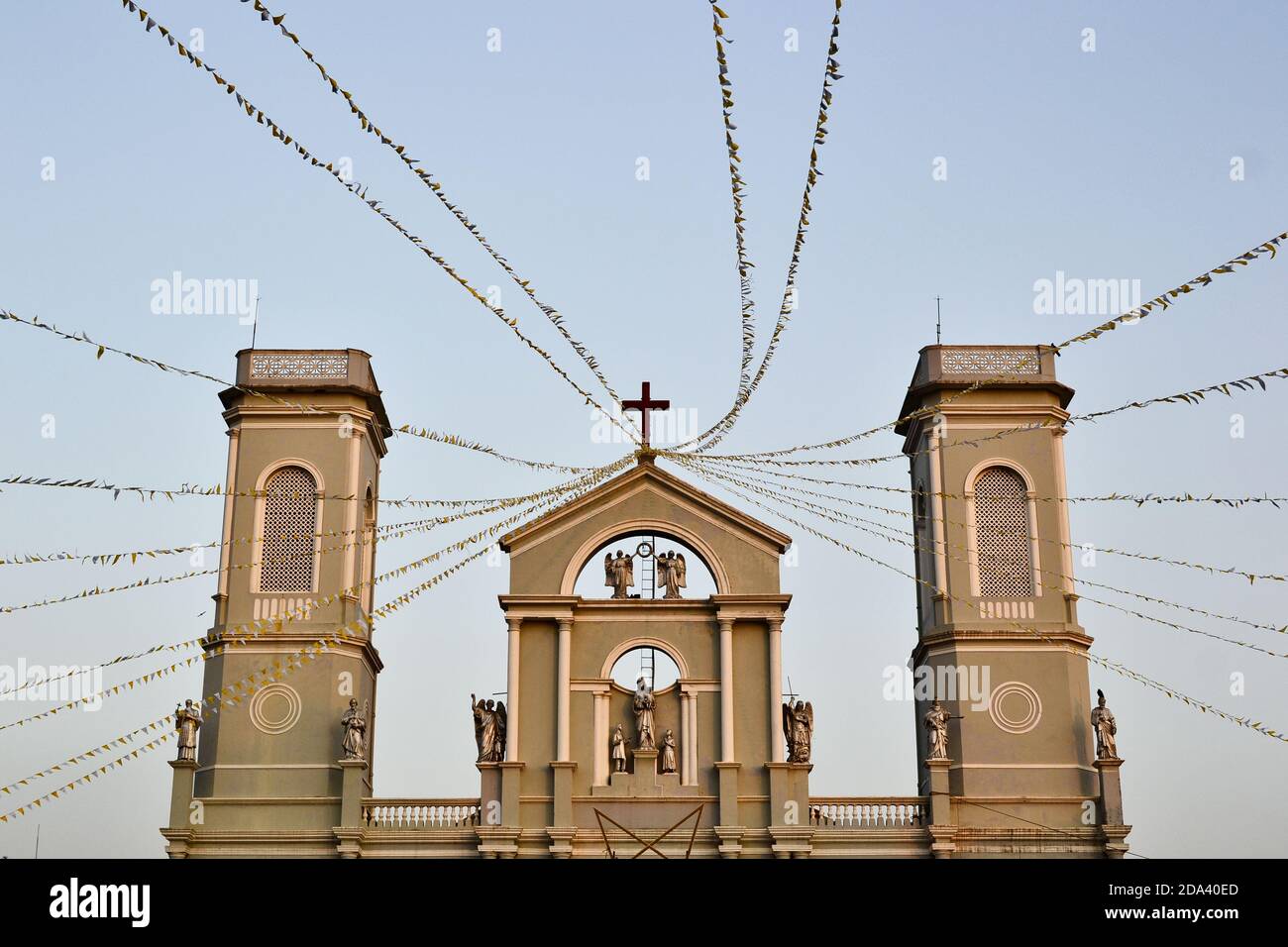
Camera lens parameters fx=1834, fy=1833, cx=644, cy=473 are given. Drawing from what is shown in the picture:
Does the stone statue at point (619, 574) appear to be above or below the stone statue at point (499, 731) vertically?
above

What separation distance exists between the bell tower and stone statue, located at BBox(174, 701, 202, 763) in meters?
0.38

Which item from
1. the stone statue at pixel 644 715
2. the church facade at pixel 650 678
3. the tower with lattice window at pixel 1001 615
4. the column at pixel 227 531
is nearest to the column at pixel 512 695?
the church facade at pixel 650 678

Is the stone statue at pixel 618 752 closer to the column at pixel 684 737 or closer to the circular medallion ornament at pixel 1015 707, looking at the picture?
the column at pixel 684 737

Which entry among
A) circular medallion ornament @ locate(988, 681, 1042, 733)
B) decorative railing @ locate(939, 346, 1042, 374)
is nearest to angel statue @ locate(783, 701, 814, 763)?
circular medallion ornament @ locate(988, 681, 1042, 733)

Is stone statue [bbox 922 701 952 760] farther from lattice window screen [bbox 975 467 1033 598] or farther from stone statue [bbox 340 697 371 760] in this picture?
stone statue [bbox 340 697 371 760]

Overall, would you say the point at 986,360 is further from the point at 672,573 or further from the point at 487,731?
the point at 487,731

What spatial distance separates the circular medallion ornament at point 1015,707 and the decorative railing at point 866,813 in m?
2.56

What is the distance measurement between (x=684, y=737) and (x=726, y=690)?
1287 mm

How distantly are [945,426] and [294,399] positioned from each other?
14379 millimetres

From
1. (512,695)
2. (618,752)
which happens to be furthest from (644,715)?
(512,695)

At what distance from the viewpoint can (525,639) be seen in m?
38.3

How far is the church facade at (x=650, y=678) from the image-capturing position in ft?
121

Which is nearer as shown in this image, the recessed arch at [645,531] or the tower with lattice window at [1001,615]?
the tower with lattice window at [1001,615]
